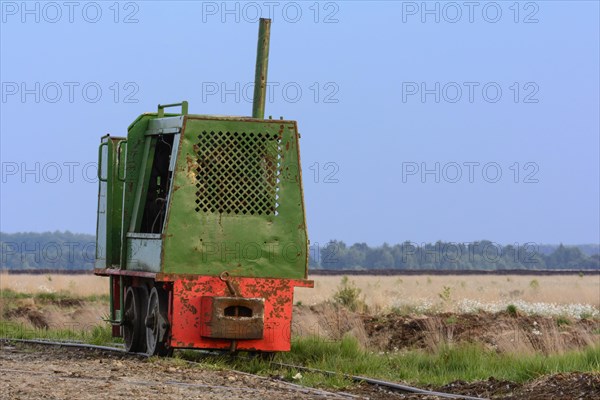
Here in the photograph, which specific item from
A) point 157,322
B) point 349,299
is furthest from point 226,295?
point 349,299

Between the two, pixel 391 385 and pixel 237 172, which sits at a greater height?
pixel 237 172

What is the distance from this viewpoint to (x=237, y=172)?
16422mm

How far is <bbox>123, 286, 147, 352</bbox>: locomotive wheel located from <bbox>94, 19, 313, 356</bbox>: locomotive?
2.68 ft

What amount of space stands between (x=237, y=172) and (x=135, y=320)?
3078mm

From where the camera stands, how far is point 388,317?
25531 millimetres

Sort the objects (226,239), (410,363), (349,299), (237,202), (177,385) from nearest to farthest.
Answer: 1. (177,385)
2. (226,239)
3. (237,202)
4. (410,363)
5. (349,299)

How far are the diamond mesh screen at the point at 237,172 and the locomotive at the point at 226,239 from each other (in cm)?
1

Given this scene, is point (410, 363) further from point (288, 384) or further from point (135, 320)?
point (135, 320)

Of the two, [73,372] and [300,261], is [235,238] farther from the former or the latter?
[73,372]

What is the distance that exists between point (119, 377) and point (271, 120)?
4399 mm

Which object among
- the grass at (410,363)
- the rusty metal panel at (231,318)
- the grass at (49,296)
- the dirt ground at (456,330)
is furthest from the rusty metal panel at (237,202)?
the grass at (49,296)

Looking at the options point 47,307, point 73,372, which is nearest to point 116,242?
point 73,372

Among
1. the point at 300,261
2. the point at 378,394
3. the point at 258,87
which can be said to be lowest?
the point at 378,394

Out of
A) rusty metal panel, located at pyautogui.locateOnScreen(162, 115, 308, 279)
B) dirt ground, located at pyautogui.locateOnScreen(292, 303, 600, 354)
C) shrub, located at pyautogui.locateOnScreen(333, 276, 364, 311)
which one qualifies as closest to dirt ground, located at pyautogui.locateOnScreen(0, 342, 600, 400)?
rusty metal panel, located at pyautogui.locateOnScreen(162, 115, 308, 279)
